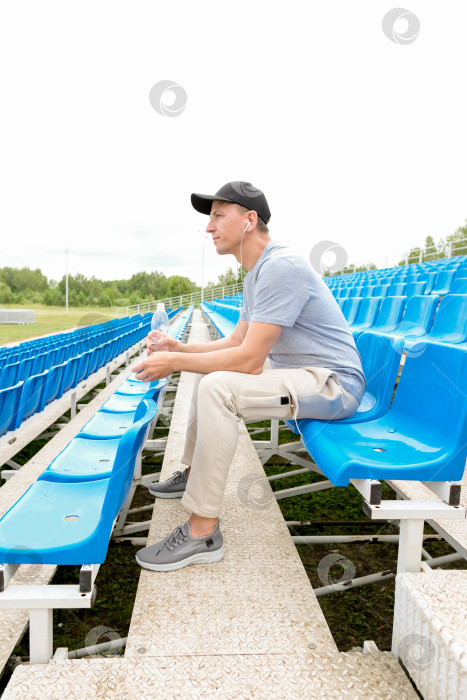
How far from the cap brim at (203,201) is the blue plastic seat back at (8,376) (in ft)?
8.59

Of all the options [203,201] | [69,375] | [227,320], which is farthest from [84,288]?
[203,201]

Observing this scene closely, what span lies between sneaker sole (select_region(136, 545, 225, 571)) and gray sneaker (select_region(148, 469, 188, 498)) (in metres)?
0.55

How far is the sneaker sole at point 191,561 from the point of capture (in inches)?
63.7

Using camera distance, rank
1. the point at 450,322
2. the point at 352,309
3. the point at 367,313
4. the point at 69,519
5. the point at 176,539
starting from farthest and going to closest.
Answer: the point at 352,309 → the point at 367,313 → the point at 450,322 → the point at 176,539 → the point at 69,519

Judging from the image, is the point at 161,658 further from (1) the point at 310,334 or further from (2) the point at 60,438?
(2) the point at 60,438

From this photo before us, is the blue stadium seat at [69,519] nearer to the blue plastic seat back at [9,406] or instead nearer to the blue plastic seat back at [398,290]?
the blue plastic seat back at [9,406]

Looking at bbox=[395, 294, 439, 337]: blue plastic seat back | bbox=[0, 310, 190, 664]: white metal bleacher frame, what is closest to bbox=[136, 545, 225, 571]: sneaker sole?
bbox=[0, 310, 190, 664]: white metal bleacher frame

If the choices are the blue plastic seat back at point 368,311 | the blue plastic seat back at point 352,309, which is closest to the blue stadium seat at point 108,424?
the blue plastic seat back at point 368,311

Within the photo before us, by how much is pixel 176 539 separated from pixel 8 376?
9.69 feet

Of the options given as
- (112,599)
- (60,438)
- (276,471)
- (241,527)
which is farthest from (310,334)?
(60,438)

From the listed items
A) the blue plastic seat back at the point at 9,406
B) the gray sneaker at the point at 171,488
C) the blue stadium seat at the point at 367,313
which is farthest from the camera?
the blue stadium seat at the point at 367,313

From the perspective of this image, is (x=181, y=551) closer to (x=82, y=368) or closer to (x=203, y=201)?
(x=203, y=201)

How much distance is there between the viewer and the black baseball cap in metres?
1.91

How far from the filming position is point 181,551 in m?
1.64
